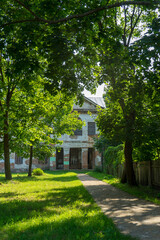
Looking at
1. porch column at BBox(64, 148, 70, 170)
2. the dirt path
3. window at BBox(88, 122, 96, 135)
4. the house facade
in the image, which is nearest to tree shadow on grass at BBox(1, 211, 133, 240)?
the dirt path

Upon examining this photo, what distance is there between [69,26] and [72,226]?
6.48 metres

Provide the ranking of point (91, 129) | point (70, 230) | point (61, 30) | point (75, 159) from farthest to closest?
1. point (75, 159)
2. point (91, 129)
3. point (61, 30)
4. point (70, 230)

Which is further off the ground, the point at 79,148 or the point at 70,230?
the point at 79,148

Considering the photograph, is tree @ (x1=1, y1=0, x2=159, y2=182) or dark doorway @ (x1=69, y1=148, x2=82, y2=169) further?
dark doorway @ (x1=69, y1=148, x2=82, y2=169)

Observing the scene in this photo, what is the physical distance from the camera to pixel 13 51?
7.70m

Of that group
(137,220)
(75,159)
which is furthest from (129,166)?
(75,159)

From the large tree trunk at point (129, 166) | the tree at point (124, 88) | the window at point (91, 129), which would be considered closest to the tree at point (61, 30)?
the tree at point (124, 88)

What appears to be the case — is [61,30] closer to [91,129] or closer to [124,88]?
[124,88]

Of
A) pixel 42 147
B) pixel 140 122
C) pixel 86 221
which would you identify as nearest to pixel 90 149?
pixel 42 147

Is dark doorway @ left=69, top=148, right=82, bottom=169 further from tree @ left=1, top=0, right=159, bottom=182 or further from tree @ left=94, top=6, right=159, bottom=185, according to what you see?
tree @ left=1, top=0, right=159, bottom=182

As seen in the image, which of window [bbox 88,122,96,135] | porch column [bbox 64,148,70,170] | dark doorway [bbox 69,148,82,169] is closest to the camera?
porch column [bbox 64,148,70,170]

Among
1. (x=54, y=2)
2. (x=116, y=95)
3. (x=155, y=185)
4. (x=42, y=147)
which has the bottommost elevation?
(x=155, y=185)

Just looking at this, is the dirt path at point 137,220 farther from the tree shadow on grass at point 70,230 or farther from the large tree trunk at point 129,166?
the large tree trunk at point 129,166

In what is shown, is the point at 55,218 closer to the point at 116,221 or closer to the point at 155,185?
the point at 116,221
